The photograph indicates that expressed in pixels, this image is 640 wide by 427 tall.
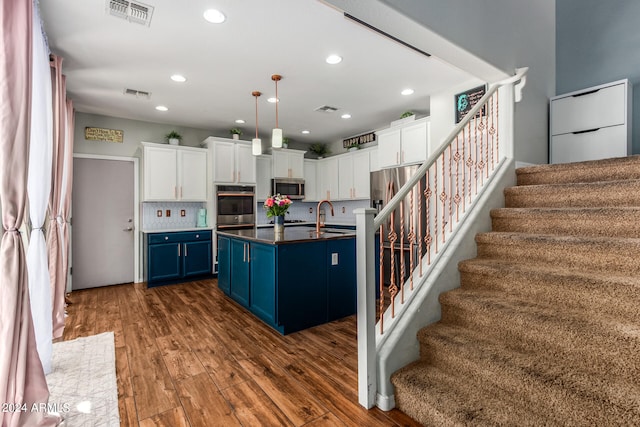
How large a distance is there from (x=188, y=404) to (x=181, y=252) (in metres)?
3.59

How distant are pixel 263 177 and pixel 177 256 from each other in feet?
7.39

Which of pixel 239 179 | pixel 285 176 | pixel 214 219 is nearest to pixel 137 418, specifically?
pixel 214 219

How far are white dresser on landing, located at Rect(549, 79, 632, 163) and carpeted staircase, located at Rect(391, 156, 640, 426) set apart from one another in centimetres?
105

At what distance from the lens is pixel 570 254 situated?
192 cm

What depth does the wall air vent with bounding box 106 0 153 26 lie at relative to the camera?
7.73 ft

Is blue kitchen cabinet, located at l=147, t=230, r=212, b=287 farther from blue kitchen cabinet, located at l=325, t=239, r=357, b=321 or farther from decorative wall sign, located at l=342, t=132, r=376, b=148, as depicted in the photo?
decorative wall sign, located at l=342, t=132, r=376, b=148

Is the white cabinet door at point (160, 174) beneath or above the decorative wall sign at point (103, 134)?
beneath

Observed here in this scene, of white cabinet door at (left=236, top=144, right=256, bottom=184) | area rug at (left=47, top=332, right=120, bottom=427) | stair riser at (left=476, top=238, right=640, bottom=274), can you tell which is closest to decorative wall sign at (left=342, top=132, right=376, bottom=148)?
white cabinet door at (left=236, top=144, right=256, bottom=184)

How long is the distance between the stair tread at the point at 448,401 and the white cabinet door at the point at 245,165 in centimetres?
467

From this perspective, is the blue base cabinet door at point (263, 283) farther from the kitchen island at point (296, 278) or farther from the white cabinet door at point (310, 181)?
A: the white cabinet door at point (310, 181)

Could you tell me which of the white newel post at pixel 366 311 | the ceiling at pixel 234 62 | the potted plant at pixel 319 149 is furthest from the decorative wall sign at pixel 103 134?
the white newel post at pixel 366 311

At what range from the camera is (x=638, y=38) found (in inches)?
131

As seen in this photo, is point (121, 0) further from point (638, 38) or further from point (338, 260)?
point (638, 38)

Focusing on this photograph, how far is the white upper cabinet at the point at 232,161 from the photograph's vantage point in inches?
218
